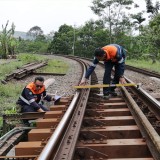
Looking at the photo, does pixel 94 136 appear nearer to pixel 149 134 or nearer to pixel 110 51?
pixel 149 134

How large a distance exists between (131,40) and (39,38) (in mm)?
38292

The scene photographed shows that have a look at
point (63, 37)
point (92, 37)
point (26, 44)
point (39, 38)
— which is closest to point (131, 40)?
point (92, 37)

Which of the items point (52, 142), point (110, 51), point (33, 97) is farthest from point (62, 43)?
point (52, 142)

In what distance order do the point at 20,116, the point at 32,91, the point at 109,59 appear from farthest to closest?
the point at 109,59
the point at 32,91
the point at 20,116

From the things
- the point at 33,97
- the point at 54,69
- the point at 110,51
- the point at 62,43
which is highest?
the point at 62,43

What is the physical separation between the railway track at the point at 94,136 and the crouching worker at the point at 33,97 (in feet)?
1.57

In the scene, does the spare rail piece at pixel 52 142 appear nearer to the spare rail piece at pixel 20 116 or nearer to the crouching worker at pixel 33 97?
the spare rail piece at pixel 20 116

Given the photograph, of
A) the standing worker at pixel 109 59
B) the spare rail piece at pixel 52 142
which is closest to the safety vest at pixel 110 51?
the standing worker at pixel 109 59

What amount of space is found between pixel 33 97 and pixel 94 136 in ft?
7.87

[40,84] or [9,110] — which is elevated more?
[40,84]

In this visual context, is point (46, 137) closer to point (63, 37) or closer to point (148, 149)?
point (148, 149)

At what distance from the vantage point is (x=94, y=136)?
13.8ft

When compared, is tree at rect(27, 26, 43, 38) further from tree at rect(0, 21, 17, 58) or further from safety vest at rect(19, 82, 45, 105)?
safety vest at rect(19, 82, 45, 105)

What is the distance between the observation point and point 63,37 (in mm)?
64312
